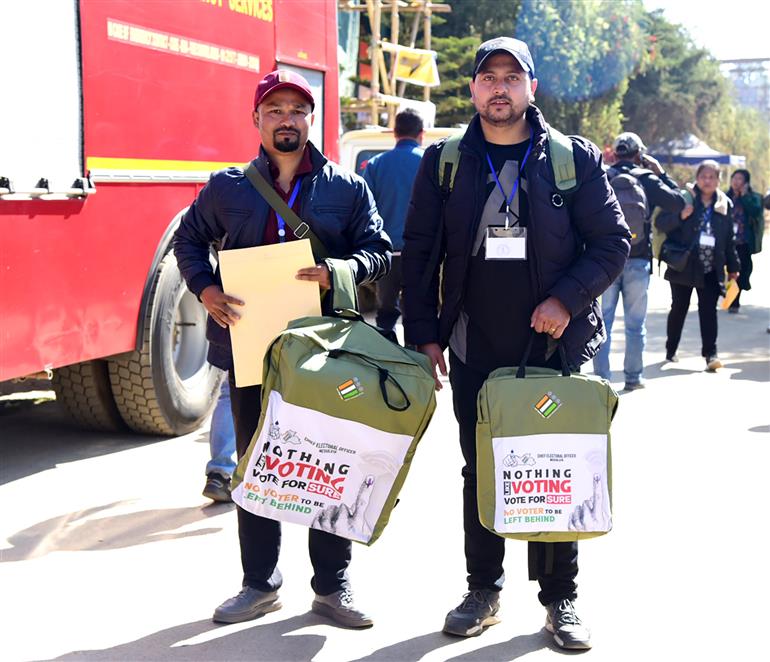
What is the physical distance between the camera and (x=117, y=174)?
244 inches

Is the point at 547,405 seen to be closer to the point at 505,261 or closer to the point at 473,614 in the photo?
→ the point at 505,261

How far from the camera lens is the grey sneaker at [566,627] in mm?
3934

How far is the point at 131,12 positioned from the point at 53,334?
1.74 m

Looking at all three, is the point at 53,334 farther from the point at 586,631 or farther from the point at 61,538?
the point at 586,631

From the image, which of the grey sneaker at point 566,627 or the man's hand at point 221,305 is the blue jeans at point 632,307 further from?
the man's hand at point 221,305

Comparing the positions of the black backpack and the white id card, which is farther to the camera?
the white id card

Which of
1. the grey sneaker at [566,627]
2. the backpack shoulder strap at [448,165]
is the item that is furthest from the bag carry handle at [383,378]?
the grey sneaker at [566,627]

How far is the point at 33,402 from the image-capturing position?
8367 mm

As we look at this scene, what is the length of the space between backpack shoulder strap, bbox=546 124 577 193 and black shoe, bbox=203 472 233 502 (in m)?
2.54

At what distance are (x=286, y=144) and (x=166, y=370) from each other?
3143 mm

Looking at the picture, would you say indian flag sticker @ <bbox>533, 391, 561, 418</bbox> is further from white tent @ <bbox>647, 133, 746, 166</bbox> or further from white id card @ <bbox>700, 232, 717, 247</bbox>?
white tent @ <bbox>647, 133, 746, 166</bbox>

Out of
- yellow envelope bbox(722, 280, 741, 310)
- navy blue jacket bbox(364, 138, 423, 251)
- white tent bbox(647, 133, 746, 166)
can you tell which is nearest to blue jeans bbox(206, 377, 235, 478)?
navy blue jacket bbox(364, 138, 423, 251)

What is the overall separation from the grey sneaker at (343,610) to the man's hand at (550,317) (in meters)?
1.17

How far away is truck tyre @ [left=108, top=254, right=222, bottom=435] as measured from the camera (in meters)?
6.75
